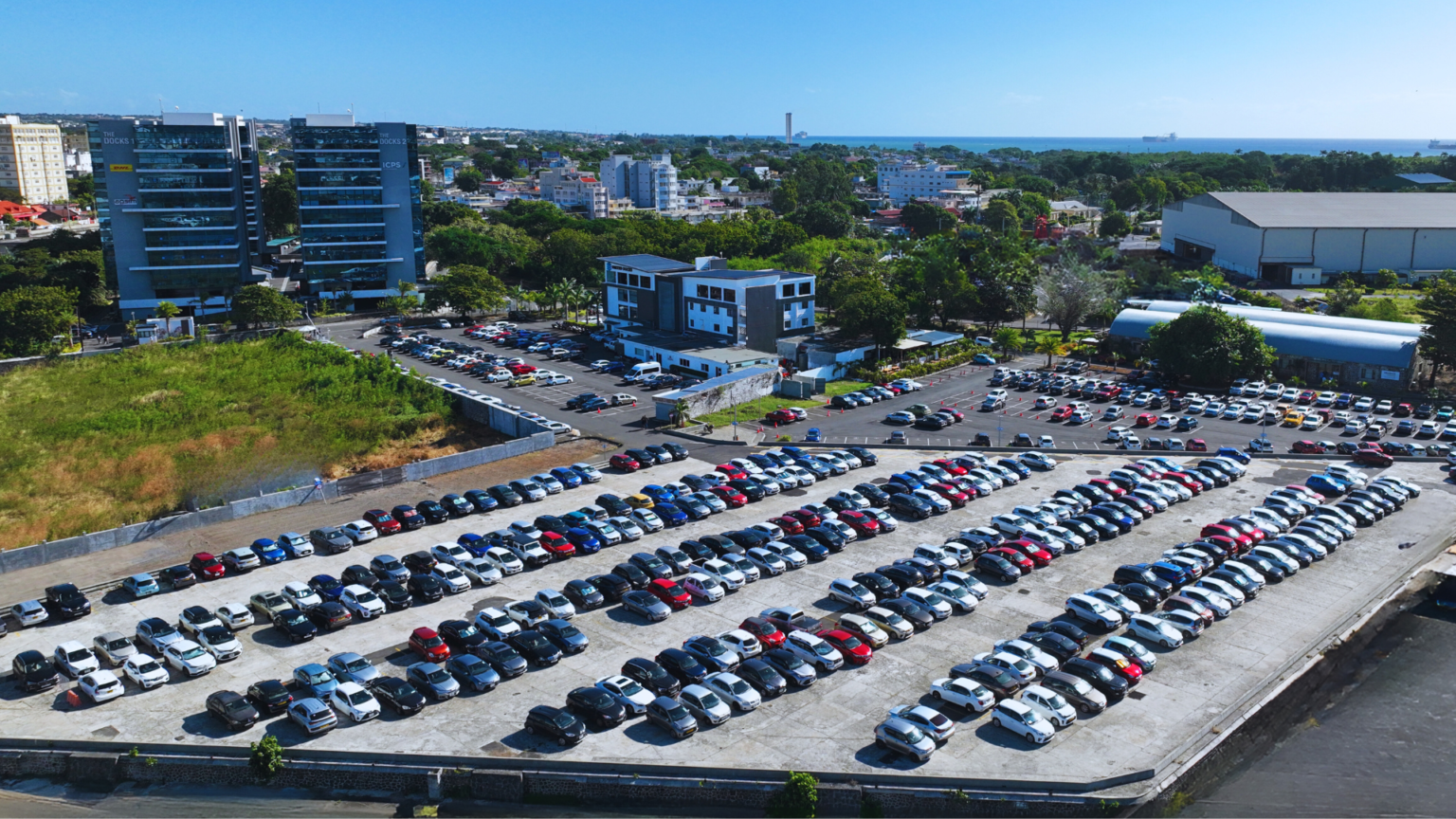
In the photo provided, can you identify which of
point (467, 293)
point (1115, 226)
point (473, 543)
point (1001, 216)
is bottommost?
point (473, 543)

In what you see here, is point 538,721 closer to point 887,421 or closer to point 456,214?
point 887,421


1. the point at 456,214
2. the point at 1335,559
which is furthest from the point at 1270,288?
the point at 456,214

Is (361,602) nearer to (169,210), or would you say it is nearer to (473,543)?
(473,543)

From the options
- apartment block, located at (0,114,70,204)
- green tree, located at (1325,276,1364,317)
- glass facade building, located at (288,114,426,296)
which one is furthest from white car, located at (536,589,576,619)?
apartment block, located at (0,114,70,204)

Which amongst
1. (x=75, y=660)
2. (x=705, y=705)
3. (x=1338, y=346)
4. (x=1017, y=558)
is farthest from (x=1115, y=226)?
(x=75, y=660)

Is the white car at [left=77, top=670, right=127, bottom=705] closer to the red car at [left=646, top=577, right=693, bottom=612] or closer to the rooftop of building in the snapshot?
the red car at [left=646, top=577, right=693, bottom=612]
